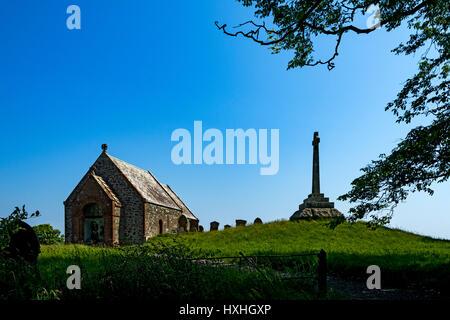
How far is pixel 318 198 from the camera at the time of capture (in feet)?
79.5

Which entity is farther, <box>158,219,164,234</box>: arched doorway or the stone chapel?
<box>158,219,164,234</box>: arched doorway

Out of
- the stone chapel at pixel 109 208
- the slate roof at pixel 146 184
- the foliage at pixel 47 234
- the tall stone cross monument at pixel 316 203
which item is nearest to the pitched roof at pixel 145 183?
the slate roof at pixel 146 184

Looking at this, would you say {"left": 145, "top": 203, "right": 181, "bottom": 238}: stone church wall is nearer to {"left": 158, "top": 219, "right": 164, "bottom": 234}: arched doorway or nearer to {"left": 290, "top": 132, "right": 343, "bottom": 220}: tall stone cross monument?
{"left": 158, "top": 219, "right": 164, "bottom": 234}: arched doorway

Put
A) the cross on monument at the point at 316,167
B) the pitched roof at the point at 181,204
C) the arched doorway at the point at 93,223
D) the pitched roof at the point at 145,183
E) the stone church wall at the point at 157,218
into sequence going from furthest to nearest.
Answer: the pitched roof at the point at 181,204, the pitched roof at the point at 145,183, the stone church wall at the point at 157,218, the arched doorway at the point at 93,223, the cross on monument at the point at 316,167

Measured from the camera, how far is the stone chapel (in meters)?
26.4

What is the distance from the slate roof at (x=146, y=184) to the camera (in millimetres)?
28672

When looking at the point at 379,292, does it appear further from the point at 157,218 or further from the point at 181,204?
the point at 181,204

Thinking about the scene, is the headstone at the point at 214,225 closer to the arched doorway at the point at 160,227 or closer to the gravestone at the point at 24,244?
the arched doorway at the point at 160,227

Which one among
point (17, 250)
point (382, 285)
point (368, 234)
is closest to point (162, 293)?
point (17, 250)

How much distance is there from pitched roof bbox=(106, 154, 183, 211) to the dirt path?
2002 cm

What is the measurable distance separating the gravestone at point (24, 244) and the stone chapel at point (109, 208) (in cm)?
1715

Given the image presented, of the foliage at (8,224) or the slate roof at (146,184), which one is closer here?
the foliage at (8,224)

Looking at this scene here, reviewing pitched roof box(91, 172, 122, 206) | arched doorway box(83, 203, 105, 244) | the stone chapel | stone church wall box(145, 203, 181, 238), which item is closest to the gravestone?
the stone chapel
